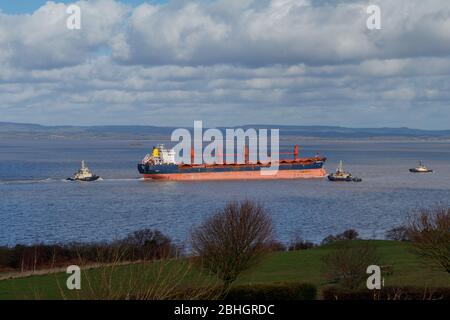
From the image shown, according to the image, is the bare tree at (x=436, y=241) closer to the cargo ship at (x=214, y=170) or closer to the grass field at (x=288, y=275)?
the grass field at (x=288, y=275)

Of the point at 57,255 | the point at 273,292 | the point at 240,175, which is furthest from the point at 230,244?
the point at 240,175

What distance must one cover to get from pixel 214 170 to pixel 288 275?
5393 cm

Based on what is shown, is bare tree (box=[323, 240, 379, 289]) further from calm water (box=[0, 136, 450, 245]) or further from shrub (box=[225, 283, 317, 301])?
calm water (box=[0, 136, 450, 245])

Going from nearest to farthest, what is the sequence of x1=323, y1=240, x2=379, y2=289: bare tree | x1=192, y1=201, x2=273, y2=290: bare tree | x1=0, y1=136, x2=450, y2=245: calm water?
x1=323, y1=240, x2=379, y2=289: bare tree → x1=192, y1=201, x2=273, y2=290: bare tree → x1=0, y1=136, x2=450, y2=245: calm water

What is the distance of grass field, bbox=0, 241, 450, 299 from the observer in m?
15.8

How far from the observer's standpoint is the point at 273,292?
39.7 ft

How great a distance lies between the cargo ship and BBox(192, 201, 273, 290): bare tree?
55.3 metres

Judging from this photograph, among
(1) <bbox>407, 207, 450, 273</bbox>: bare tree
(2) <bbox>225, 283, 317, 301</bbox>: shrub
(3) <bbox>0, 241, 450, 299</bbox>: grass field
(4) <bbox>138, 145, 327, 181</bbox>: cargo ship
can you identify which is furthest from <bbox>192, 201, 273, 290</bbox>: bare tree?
(4) <bbox>138, 145, 327, 181</bbox>: cargo ship

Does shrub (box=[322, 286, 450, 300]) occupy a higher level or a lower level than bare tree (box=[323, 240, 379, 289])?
higher

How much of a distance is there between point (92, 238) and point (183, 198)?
20.5 m

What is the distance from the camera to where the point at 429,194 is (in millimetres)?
55844
